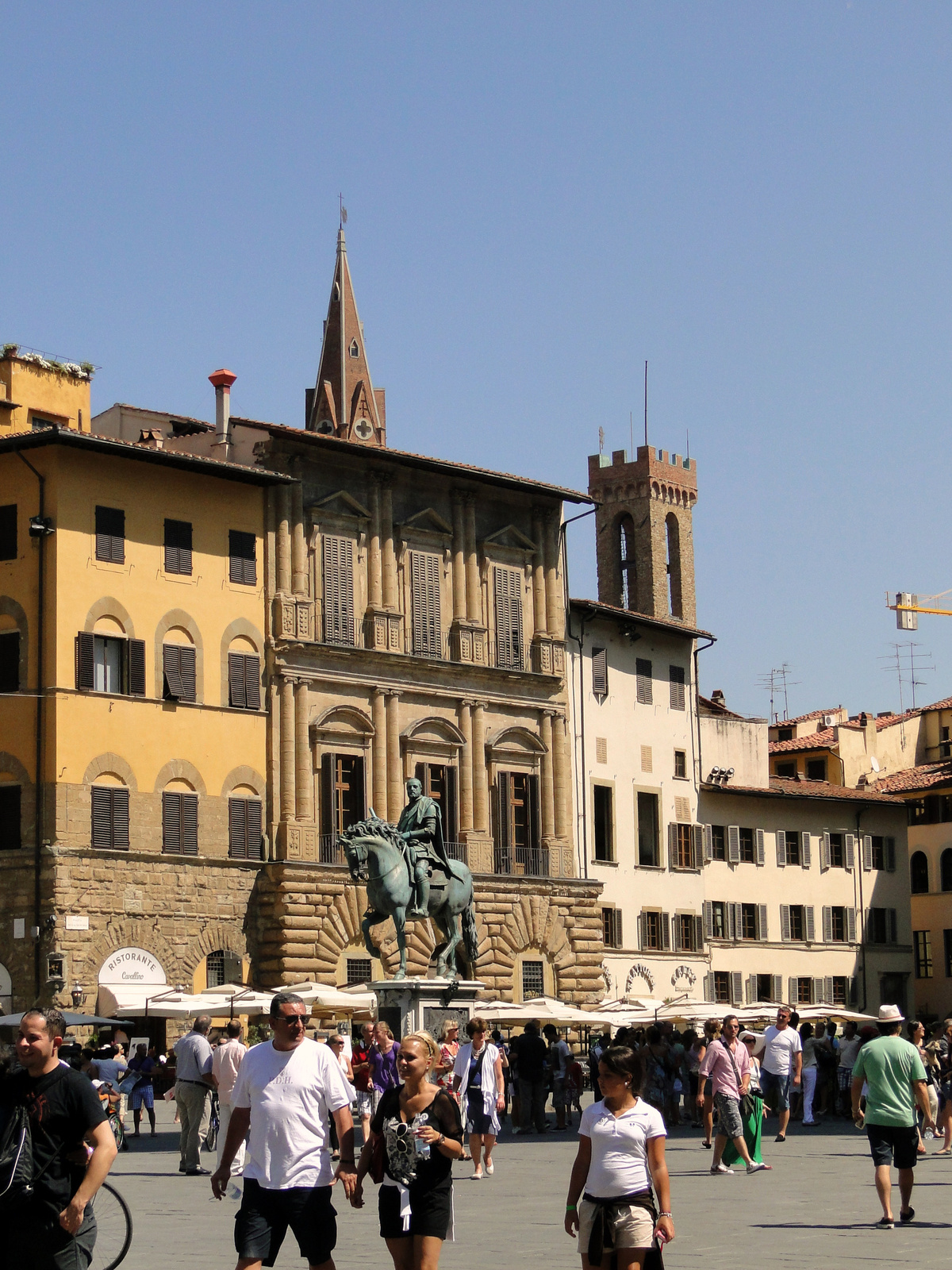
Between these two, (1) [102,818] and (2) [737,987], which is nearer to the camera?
(1) [102,818]

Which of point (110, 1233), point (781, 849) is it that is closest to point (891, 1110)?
point (110, 1233)

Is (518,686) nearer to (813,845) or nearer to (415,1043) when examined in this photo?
(813,845)

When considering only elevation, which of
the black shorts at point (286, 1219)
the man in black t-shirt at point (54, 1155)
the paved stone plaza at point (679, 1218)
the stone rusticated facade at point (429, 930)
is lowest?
the paved stone plaza at point (679, 1218)

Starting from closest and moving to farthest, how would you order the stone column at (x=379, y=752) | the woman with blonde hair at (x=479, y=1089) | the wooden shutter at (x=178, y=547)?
the woman with blonde hair at (x=479, y=1089) < the wooden shutter at (x=178, y=547) < the stone column at (x=379, y=752)

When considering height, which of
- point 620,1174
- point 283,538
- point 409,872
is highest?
→ point 283,538

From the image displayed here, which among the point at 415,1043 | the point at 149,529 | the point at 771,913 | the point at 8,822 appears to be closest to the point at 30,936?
the point at 8,822

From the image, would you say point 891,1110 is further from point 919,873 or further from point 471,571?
point 919,873

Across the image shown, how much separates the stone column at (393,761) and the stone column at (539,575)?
5.34 meters

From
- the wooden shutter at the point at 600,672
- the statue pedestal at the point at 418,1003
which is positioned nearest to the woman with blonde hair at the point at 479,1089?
the statue pedestal at the point at 418,1003

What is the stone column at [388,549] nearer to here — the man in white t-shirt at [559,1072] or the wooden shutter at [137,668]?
the wooden shutter at [137,668]

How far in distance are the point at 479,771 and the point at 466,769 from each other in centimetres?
42

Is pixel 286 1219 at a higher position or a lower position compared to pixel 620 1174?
lower

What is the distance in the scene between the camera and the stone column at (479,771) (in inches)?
2012

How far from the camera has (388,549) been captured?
5006 cm
